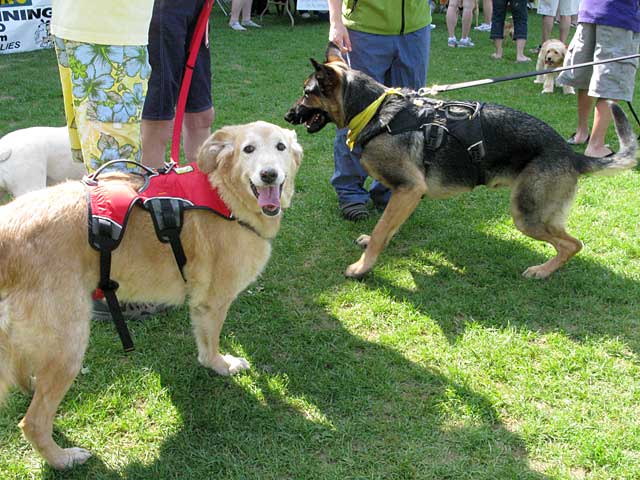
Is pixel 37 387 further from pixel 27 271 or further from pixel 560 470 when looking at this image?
pixel 560 470

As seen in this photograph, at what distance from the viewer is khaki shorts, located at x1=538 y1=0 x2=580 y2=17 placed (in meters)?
11.0

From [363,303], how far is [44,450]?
6.87ft

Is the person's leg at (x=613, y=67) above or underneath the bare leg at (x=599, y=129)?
above

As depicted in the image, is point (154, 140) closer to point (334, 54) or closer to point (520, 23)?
point (334, 54)

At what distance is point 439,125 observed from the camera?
3.91m

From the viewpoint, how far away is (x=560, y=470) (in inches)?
96.4

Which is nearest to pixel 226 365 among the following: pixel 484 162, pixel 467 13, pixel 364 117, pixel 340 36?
pixel 364 117

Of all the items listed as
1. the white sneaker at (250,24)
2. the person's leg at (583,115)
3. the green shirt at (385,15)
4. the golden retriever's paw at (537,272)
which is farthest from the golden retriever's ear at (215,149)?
the white sneaker at (250,24)

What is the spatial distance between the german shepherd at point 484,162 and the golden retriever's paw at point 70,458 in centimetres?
214

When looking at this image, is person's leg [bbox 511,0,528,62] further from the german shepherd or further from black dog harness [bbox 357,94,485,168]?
black dog harness [bbox 357,94,485,168]

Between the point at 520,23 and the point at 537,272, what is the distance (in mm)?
9071

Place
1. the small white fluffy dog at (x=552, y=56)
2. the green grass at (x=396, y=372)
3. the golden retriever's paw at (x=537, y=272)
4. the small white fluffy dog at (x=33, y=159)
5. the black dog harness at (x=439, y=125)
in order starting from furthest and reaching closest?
the small white fluffy dog at (x=552, y=56), the golden retriever's paw at (x=537, y=272), the black dog harness at (x=439, y=125), the small white fluffy dog at (x=33, y=159), the green grass at (x=396, y=372)

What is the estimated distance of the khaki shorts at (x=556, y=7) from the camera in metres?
11.0

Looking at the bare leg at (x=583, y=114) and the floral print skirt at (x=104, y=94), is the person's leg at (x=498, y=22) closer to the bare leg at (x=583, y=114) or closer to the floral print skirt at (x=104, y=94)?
the bare leg at (x=583, y=114)
